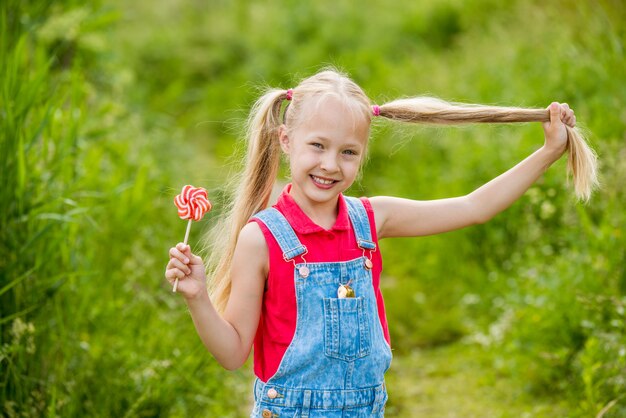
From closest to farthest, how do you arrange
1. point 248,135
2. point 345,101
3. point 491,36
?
1. point 345,101
2. point 248,135
3. point 491,36

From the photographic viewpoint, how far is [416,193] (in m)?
6.86

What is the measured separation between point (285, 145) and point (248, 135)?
297mm

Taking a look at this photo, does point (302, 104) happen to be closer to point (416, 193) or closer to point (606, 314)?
point (606, 314)

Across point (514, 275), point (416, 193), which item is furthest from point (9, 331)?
point (416, 193)

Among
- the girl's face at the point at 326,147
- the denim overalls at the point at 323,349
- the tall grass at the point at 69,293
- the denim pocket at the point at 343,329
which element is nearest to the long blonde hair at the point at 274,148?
the girl's face at the point at 326,147

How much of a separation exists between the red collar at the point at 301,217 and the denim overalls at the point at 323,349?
0.03m

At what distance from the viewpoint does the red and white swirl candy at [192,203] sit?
7.98 feet

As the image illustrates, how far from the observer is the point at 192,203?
2436mm

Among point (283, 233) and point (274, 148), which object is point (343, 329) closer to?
point (283, 233)

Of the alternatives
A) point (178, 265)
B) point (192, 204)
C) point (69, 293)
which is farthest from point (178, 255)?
point (69, 293)

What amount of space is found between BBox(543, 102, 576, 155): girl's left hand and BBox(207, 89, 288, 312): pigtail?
799 mm

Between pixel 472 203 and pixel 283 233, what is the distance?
2.10ft

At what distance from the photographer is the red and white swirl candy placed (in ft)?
7.98

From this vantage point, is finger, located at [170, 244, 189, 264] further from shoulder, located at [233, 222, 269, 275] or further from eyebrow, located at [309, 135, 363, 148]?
eyebrow, located at [309, 135, 363, 148]
